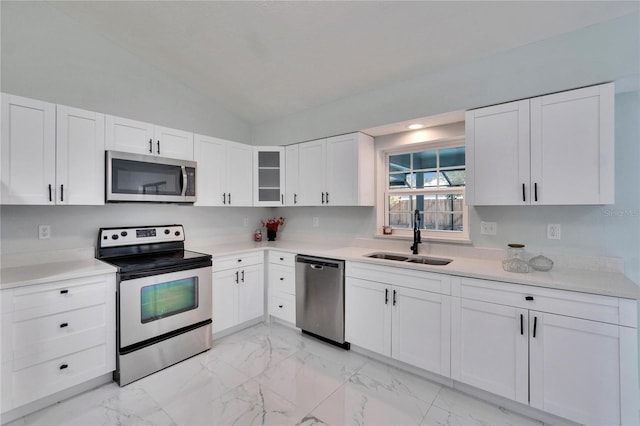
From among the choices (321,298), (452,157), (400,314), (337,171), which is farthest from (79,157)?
(452,157)

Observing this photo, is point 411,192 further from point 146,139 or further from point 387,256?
point 146,139

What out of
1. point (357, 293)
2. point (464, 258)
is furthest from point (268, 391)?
point (464, 258)

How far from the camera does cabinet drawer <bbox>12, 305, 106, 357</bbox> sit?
1828 millimetres

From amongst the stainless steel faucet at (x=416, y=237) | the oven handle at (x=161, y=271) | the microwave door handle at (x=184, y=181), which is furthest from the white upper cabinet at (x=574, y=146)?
the microwave door handle at (x=184, y=181)

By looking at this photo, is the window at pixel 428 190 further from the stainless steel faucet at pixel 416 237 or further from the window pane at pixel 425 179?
the stainless steel faucet at pixel 416 237

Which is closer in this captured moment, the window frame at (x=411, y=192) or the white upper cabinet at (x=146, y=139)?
the white upper cabinet at (x=146, y=139)

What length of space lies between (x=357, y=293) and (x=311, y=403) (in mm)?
972

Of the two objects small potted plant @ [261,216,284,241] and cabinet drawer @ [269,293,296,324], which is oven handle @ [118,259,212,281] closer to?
cabinet drawer @ [269,293,296,324]

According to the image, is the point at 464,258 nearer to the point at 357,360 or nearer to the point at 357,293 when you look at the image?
the point at 357,293

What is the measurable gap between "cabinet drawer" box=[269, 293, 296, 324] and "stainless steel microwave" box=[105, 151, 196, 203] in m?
1.46

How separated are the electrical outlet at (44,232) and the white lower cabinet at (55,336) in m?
0.71

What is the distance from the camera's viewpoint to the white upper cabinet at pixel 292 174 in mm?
3533

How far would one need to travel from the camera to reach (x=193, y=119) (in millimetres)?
3451

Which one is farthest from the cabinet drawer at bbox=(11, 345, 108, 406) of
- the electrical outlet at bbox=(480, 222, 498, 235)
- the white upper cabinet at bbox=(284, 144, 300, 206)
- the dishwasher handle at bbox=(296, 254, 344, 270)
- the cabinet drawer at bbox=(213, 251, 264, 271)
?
the electrical outlet at bbox=(480, 222, 498, 235)
